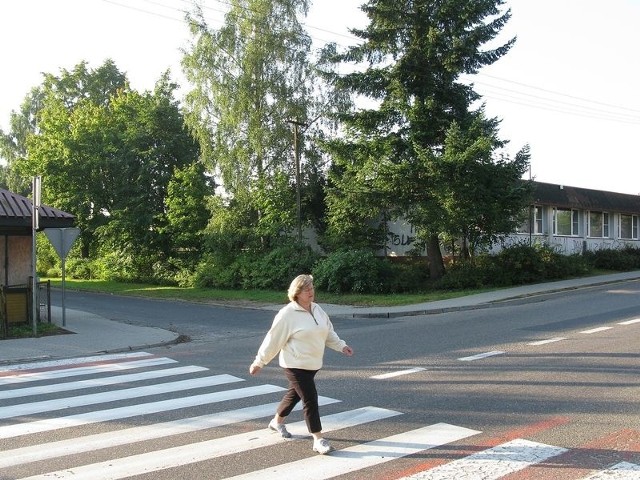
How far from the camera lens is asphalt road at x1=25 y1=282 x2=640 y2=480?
5.52 metres

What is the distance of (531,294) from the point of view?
848 inches

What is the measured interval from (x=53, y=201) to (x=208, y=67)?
18382 mm

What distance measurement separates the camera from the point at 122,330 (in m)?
15.6

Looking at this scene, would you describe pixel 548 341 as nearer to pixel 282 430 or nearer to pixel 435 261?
pixel 282 430

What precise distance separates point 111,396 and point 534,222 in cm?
2924

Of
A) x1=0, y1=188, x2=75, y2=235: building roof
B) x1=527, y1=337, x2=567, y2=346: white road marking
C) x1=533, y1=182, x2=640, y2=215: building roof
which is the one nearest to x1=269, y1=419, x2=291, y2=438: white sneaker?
x1=527, y1=337, x2=567, y2=346: white road marking

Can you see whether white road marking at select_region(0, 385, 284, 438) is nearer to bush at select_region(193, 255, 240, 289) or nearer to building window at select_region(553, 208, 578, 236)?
bush at select_region(193, 255, 240, 289)

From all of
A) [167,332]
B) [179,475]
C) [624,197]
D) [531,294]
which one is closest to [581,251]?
[624,197]

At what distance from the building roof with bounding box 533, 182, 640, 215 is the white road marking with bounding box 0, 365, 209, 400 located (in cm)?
2445

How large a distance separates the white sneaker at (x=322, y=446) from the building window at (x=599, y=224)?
116ft

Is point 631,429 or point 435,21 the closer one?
point 631,429

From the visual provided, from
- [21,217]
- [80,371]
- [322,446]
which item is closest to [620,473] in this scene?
[322,446]

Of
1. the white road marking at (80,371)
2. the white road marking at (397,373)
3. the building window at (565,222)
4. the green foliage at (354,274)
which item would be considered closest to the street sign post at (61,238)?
the white road marking at (80,371)

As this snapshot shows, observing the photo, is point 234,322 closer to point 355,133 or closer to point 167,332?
point 167,332
